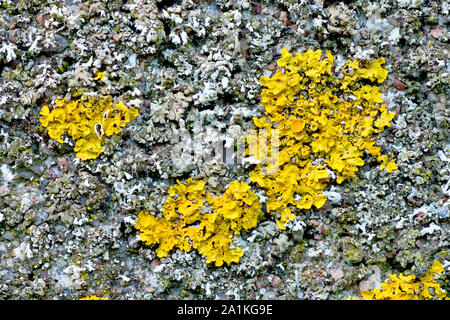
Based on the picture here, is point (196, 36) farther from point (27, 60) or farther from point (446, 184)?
point (446, 184)

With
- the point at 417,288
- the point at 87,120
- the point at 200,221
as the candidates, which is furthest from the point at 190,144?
the point at 417,288

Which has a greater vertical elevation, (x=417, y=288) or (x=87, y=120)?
(x=87, y=120)

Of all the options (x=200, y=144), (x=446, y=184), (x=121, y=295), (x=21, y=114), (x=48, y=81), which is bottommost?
(x=121, y=295)

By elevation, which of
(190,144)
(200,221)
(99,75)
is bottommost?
(200,221)

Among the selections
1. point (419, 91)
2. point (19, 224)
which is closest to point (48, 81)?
point (19, 224)

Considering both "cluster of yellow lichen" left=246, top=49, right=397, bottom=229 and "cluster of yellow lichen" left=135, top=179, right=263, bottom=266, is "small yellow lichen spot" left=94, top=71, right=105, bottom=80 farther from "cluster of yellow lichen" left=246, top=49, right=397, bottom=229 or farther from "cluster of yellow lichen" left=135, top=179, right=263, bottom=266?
"cluster of yellow lichen" left=246, top=49, right=397, bottom=229

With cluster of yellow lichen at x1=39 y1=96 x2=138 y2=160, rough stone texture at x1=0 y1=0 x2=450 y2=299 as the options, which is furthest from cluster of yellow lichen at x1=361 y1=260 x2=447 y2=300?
cluster of yellow lichen at x1=39 y1=96 x2=138 y2=160

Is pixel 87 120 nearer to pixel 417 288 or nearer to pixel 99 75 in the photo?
pixel 99 75
